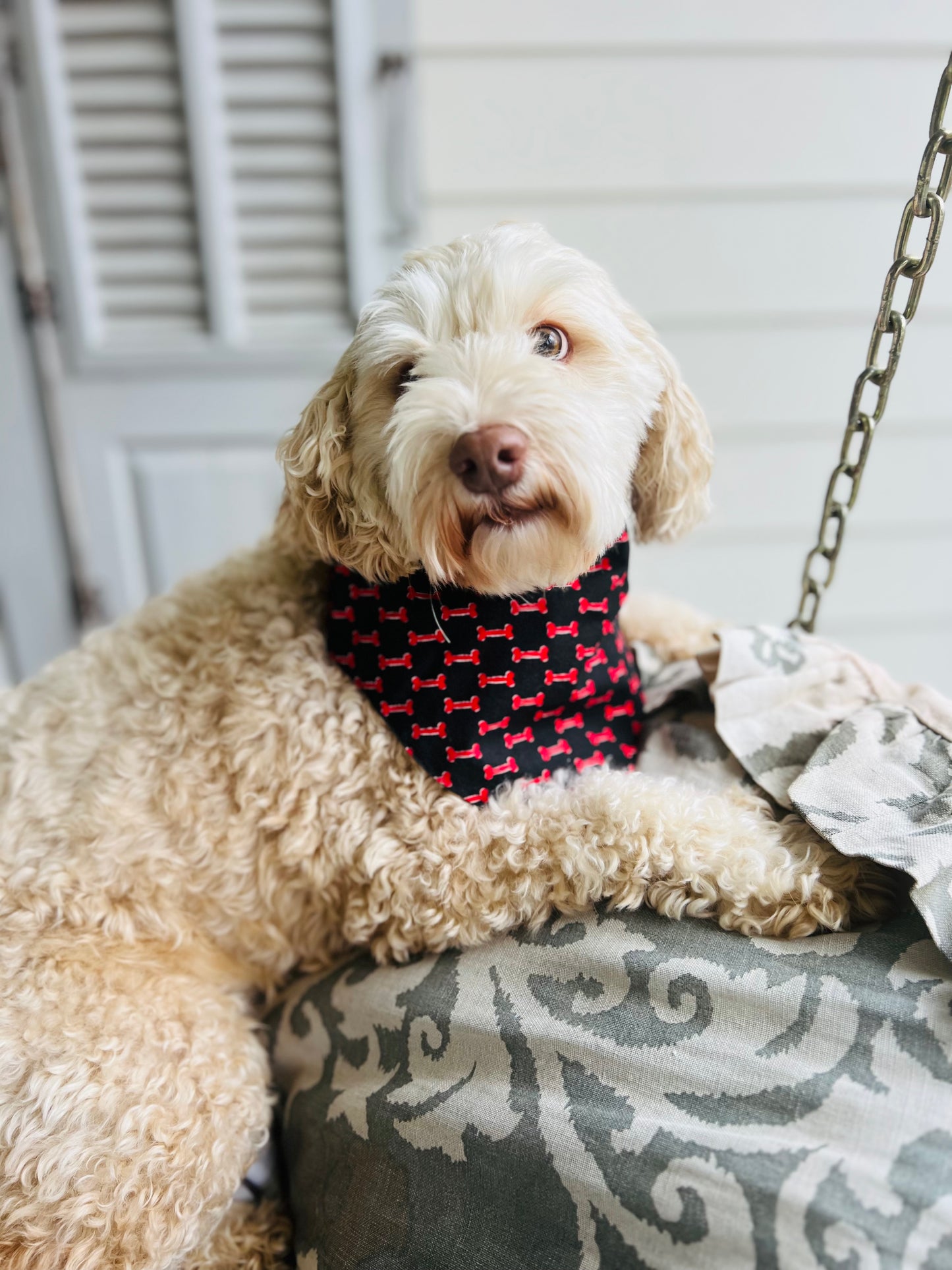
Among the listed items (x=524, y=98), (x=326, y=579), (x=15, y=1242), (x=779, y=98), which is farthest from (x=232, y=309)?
(x=15, y=1242)

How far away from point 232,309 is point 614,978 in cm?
178

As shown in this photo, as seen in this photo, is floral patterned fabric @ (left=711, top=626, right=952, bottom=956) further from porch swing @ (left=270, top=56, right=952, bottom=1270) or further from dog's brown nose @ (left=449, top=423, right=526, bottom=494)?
dog's brown nose @ (left=449, top=423, right=526, bottom=494)

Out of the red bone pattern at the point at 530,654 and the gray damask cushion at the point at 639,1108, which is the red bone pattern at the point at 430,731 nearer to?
the red bone pattern at the point at 530,654

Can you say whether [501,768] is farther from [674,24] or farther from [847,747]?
[674,24]

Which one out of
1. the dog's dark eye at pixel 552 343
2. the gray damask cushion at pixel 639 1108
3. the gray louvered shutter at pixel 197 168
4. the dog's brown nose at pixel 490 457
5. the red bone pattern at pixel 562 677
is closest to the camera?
the gray damask cushion at pixel 639 1108

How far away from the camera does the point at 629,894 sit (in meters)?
1.02

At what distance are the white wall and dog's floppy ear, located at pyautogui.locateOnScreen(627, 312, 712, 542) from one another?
108cm

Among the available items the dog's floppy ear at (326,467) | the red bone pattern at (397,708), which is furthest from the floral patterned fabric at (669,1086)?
the dog's floppy ear at (326,467)

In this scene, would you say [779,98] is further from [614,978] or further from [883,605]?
[614,978]

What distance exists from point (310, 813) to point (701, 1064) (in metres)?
0.57

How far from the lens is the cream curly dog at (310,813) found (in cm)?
95

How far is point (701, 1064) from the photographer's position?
893 millimetres

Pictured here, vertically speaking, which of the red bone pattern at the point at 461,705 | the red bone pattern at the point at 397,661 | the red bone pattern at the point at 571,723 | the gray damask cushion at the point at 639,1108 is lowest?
the gray damask cushion at the point at 639,1108

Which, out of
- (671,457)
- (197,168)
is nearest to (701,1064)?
(671,457)
